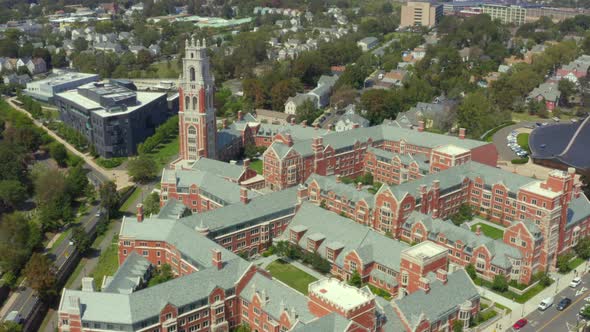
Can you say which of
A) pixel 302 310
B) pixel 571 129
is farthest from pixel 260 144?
pixel 302 310

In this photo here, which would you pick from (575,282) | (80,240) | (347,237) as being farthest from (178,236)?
(575,282)

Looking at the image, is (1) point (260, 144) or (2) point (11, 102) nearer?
(1) point (260, 144)

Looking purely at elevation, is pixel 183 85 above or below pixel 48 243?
above

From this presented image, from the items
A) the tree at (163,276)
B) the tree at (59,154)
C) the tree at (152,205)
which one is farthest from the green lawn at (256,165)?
the tree at (163,276)

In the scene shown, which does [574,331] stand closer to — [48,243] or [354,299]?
[354,299]

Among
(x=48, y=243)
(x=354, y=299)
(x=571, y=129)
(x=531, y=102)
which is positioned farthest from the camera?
(x=531, y=102)

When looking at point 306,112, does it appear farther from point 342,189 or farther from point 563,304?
point 563,304

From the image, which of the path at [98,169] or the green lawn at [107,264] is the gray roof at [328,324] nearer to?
the green lawn at [107,264]
